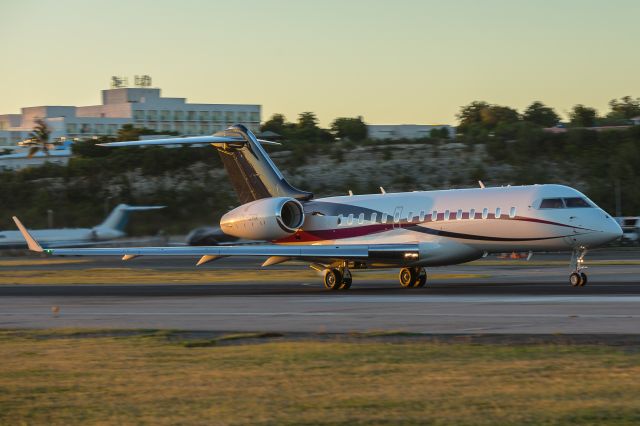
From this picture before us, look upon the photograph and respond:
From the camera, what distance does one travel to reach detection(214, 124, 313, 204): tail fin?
3612cm

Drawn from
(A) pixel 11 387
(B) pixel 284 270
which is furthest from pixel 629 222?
(A) pixel 11 387

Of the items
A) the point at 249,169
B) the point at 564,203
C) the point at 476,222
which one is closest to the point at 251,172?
the point at 249,169

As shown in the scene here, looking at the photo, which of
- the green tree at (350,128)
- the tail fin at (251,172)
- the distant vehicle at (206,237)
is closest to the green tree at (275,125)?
the green tree at (350,128)

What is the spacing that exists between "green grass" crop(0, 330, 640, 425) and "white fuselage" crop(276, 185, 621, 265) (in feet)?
47.3

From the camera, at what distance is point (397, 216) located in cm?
3238

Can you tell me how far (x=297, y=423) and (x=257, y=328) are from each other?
913 centimetres

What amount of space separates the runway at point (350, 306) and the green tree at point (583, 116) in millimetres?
80365

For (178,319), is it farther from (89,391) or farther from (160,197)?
(160,197)

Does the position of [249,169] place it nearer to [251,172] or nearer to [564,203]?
[251,172]

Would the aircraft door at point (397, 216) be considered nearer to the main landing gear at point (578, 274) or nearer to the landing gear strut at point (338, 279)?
the landing gear strut at point (338, 279)

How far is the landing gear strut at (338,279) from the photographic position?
32.0 m

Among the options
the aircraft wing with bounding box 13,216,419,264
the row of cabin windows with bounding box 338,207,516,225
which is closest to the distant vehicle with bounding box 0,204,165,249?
the row of cabin windows with bounding box 338,207,516,225

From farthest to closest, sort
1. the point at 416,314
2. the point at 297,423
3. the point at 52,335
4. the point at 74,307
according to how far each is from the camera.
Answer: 1. the point at 74,307
2. the point at 416,314
3. the point at 52,335
4. the point at 297,423

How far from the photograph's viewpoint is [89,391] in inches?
460
